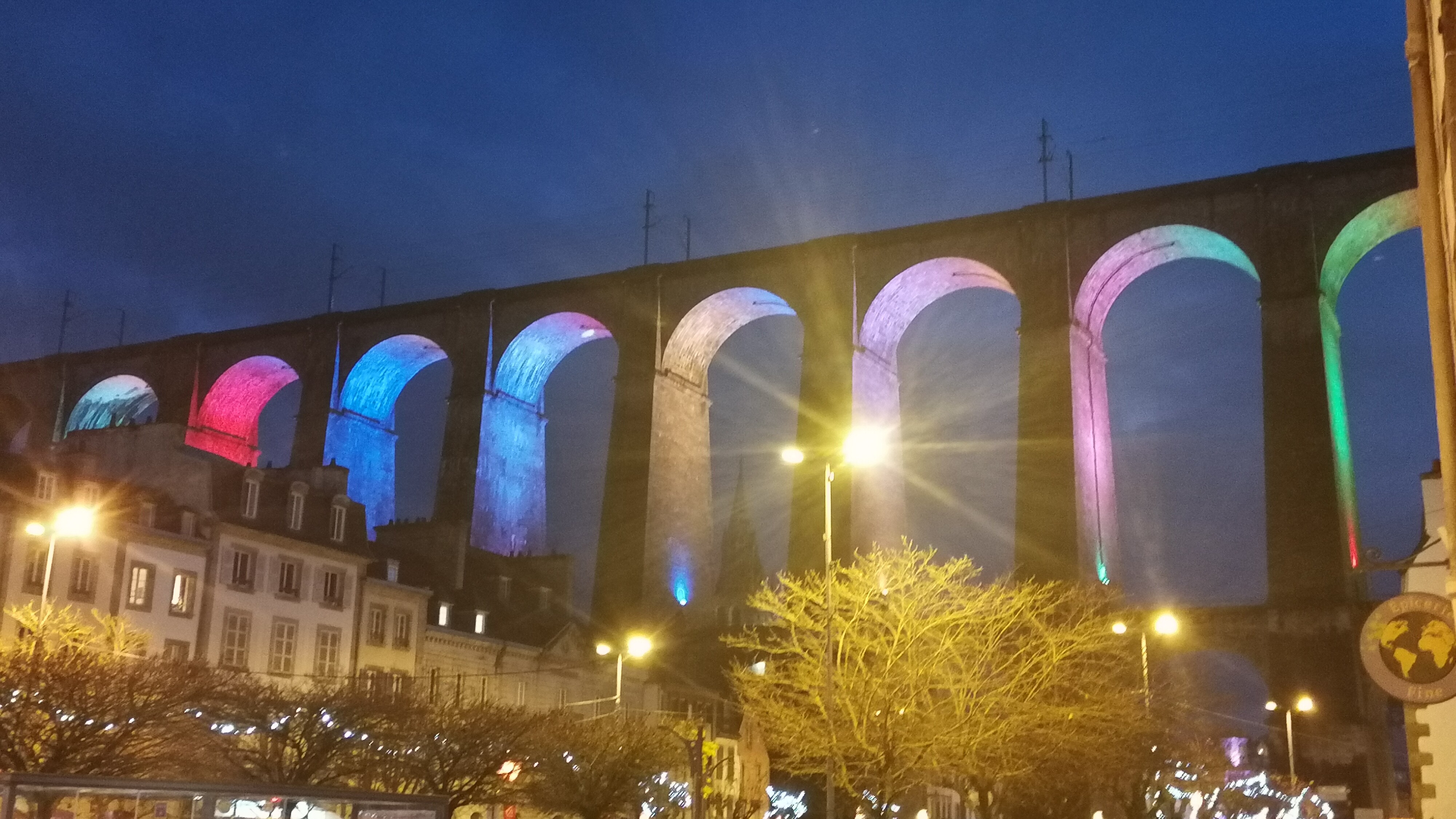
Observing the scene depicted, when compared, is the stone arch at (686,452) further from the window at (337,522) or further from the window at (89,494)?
the window at (89,494)

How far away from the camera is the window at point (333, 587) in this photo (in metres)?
41.3

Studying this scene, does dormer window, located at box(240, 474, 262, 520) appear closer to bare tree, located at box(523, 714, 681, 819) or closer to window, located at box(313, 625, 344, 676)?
window, located at box(313, 625, 344, 676)

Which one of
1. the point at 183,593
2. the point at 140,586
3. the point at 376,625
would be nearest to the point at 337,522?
the point at 376,625

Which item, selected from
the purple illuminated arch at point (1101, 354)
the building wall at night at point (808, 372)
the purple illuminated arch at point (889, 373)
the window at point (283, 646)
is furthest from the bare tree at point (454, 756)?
the purple illuminated arch at point (1101, 354)

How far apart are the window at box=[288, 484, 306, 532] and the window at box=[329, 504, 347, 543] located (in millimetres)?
1338

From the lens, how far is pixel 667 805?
122ft

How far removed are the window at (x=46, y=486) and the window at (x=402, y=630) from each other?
1173 cm

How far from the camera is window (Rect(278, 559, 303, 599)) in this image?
40.0 m

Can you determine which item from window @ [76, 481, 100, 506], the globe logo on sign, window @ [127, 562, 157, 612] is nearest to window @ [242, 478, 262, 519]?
window @ [127, 562, 157, 612]

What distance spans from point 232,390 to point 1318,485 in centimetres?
4965

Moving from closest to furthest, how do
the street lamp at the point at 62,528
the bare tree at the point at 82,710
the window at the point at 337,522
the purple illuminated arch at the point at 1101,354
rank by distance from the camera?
the street lamp at the point at 62,528 → the bare tree at the point at 82,710 → the window at the point at 337,522 → the purple illuminated arch at the point at 1101,354

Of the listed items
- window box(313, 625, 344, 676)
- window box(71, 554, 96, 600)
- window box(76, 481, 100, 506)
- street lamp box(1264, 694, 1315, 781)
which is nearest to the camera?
window box(71, 554, 96, 600)

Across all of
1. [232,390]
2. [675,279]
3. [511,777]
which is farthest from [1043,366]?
[232,390]

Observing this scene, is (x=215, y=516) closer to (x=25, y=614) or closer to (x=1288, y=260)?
(x=25, y=614)
